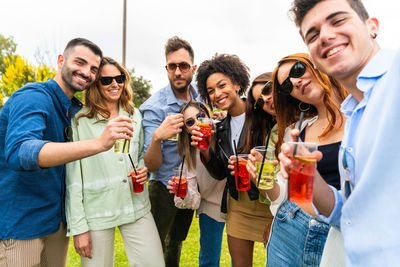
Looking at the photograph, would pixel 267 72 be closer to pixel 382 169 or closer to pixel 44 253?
pixel 382 169

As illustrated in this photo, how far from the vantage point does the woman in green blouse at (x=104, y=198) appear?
8.16 ft

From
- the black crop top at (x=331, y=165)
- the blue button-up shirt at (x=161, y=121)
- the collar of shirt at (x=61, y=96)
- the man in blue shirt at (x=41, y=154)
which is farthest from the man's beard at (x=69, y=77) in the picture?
the black crop top at (x=331, y=165)

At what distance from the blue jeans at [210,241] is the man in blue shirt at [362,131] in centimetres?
196

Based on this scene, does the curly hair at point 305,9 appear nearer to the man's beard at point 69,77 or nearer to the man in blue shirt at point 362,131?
the man in blue shirt at point 362,131

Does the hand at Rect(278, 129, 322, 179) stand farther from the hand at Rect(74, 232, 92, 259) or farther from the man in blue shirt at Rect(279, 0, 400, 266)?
the hand at Rect(74, 232, 92, 259)

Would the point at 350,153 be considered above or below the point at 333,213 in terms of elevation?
above

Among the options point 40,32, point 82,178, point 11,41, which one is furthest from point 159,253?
point 11,41

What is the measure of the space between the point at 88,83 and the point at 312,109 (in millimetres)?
2379

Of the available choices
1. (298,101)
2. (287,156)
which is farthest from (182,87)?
(287,156)

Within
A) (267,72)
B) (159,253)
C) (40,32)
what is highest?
(40,32)

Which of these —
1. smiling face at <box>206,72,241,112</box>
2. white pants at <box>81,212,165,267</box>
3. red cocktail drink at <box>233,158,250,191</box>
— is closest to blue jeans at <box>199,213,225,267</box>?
white pants at <box>81,212,165,267</box>

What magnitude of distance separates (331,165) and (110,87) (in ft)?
8.12

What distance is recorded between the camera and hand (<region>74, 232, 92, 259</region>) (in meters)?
2.42

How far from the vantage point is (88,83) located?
107 inches
